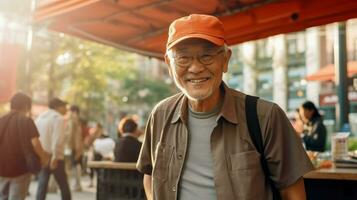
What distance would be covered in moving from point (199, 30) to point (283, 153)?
0.65 m

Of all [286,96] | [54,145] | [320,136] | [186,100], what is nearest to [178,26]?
[186,100]

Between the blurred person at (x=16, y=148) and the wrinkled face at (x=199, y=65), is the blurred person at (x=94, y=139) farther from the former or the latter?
the wrinkled face at (x=199, y=65)

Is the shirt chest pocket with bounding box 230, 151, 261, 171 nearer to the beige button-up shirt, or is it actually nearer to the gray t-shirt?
the beige button-up shirt

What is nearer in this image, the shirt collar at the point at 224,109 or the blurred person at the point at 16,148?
the shirt collar at the point at 224,109

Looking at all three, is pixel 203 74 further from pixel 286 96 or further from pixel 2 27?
pixel 286 96

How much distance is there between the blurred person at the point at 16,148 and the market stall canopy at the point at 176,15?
1227 millimetres

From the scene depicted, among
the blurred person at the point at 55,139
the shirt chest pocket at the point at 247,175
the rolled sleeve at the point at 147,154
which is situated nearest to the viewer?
the shirt chest pocket at the point at 247,175

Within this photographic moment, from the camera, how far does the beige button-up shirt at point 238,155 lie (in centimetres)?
193

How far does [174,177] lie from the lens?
208cm

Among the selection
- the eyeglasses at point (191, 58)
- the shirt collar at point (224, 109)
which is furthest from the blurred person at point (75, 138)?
the eyeglasses at point (191, 58)

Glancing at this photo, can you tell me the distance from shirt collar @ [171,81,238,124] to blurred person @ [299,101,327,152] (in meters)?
4.75

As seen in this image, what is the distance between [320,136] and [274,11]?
7.59ft

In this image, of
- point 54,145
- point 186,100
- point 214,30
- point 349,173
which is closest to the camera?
point 214,30

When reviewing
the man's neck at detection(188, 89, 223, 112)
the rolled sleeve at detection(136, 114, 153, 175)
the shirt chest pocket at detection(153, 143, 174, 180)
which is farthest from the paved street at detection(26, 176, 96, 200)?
the man's neck at detection(188, 89, 223, 112)
